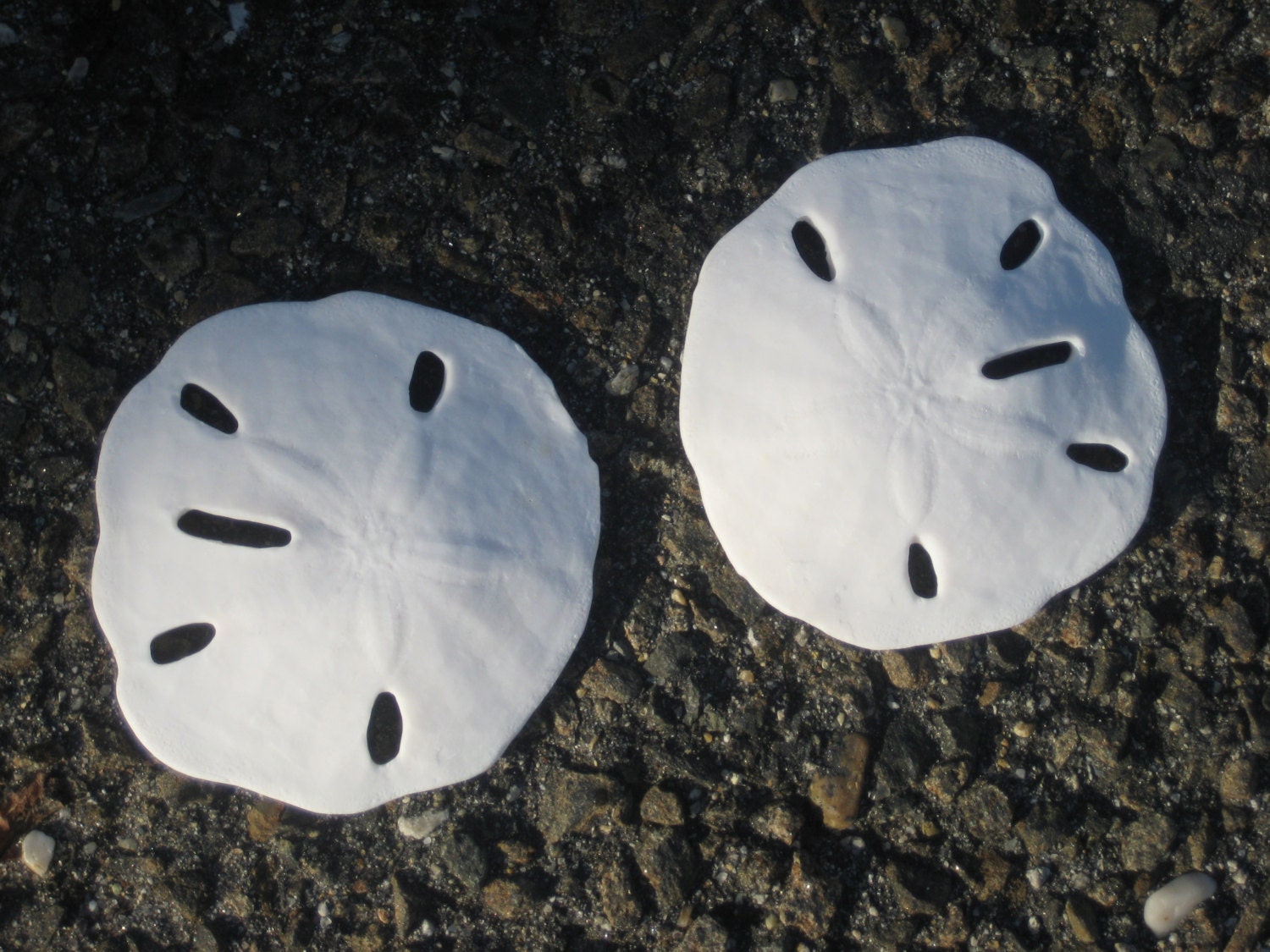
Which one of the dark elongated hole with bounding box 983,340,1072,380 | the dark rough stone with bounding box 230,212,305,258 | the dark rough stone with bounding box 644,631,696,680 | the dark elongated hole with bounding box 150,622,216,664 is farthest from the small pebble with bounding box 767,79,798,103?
the dark elongated hole with bounding box 150,622,216,664

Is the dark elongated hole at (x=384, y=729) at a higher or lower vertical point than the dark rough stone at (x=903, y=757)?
lower

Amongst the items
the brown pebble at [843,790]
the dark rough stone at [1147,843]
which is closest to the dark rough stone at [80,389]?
the brown pebble at [843,790]

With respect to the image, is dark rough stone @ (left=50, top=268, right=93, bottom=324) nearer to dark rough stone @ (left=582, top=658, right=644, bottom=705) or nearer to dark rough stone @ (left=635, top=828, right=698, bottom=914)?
dark rough stone @ (left=582, top=658, right=644, bottom=705)

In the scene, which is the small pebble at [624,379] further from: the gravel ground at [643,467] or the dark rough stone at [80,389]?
the dark rough stone at [80,389]

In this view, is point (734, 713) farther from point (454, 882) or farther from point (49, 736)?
point (49, 736)

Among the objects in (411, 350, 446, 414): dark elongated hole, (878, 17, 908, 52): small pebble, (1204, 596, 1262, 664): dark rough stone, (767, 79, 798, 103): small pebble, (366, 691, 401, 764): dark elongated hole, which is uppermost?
(878, 17, 908, 52): small pebble

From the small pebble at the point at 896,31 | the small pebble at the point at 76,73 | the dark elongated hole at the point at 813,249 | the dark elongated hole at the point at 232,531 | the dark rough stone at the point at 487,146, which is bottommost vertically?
the dark elongated hole at the point at 232,531

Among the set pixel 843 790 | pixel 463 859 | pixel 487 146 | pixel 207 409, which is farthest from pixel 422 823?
pixel 487 146

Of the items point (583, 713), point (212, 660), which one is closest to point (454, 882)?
point (583, 713)
